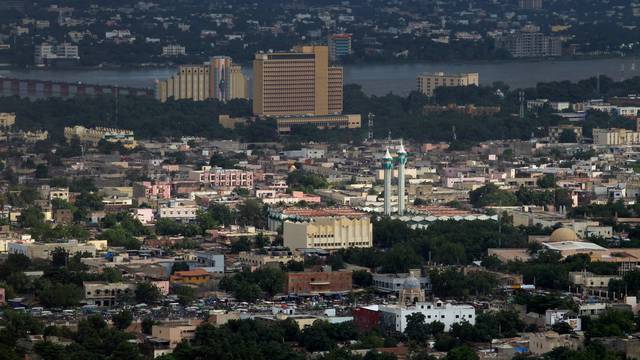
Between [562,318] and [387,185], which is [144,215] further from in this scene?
[562,318]

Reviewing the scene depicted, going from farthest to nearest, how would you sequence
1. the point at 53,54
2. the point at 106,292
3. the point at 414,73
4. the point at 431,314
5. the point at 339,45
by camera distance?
1. the point at 53,54
2. the point at 339,45
3. the point at 414,73
4. the point at 106,292
5. the point at 431,314

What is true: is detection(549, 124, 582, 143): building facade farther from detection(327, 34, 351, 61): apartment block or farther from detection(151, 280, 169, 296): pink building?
detection(327, 34, 351, 61): apartment block

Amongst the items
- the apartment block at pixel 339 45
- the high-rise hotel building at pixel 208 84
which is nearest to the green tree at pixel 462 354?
the high-rise hotel building at pixel 208 84

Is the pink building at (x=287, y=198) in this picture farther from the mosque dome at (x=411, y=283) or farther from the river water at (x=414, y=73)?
the river water at (x=414, y=73)

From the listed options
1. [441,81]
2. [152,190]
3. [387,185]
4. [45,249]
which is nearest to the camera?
[45,249]

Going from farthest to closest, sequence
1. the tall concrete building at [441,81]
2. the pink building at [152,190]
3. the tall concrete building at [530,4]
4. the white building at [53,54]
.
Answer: the tall concrete building at [530,4], the white building at [53,54], the tall concrete building at [441,81], the pink building at [152,190]

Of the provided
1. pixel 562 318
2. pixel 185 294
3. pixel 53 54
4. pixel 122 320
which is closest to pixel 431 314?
pixel 562 318
